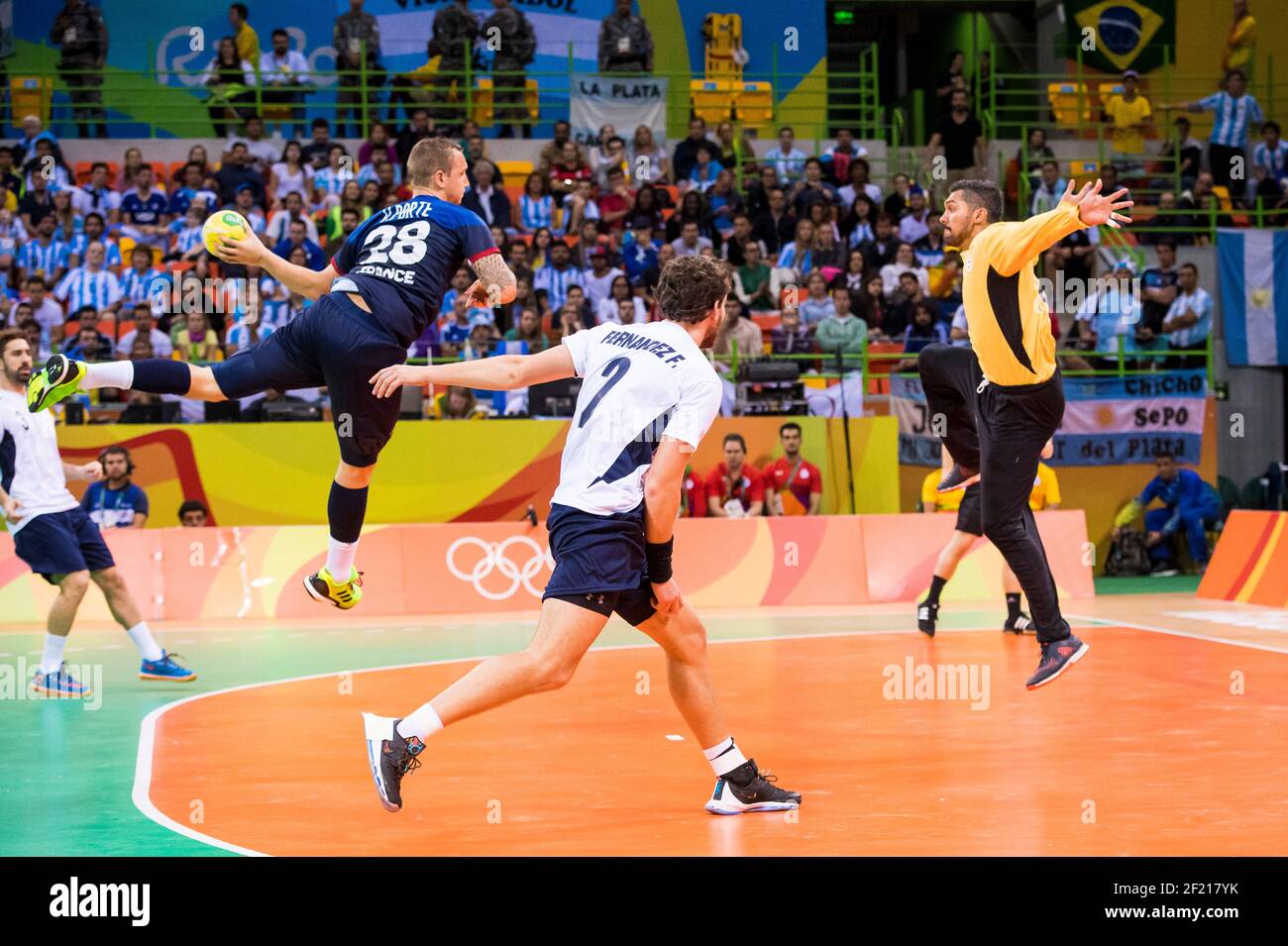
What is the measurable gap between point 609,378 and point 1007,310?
3100mm

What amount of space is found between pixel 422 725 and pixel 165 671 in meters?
5.60

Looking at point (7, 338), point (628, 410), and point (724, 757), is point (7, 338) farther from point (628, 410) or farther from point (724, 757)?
point (724, 757)

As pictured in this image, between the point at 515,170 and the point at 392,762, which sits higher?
the point at 515,170

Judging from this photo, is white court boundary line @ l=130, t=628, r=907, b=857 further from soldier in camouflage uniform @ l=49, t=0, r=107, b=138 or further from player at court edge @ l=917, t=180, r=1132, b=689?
soldier in camouflage uniform @ l=49, t=0, r=107, b=138

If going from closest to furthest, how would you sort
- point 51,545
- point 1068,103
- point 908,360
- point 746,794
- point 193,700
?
1. point 746,794
2. point 193,700
3. point 51,545
4. point 908,360
5. point 1068,103

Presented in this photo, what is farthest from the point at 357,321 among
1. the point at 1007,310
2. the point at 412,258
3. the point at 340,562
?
the point at 1007,310

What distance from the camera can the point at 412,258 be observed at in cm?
814

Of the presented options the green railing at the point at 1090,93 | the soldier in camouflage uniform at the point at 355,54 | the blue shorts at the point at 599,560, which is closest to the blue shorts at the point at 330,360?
the blue shorts at the point at 599,560

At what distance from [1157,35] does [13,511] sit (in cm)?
2513

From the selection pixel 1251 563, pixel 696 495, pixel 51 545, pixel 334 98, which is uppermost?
pixel 334 98

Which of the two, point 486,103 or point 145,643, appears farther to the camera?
point 486,103

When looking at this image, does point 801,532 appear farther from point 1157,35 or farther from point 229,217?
point 1157,35

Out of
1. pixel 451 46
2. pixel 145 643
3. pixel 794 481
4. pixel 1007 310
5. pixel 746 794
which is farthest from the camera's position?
pixel 451 46

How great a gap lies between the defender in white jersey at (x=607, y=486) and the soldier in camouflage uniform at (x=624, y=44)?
20260mm
